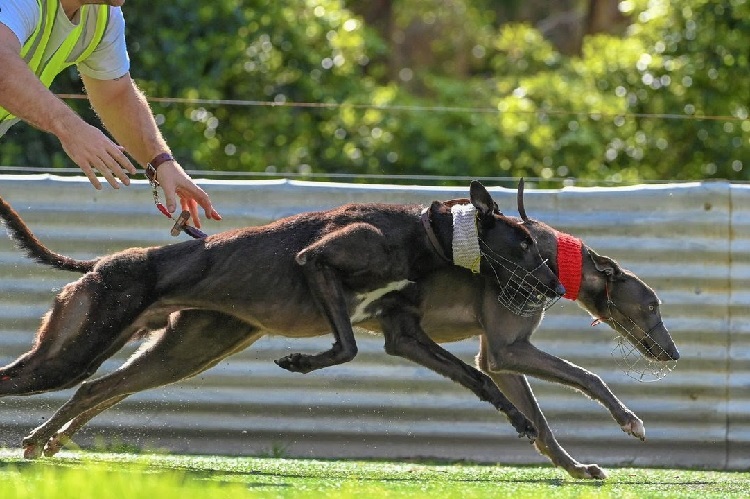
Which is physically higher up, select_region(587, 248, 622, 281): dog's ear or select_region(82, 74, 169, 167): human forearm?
select_region(82, 74, 169, 167): human forearm

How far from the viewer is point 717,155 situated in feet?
50.8

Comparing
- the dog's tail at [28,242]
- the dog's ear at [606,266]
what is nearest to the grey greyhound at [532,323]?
the dog's ear at [606,266]

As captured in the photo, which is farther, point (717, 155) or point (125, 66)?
point (717, 155)

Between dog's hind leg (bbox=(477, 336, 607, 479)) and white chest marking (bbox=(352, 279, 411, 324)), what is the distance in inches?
22.1

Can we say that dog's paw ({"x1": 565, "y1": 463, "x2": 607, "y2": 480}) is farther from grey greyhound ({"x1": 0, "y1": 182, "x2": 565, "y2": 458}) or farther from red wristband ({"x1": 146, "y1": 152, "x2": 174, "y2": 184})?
red wristband ({"x1": 146, "y1": 152, "x2": 174, "y2": 184})

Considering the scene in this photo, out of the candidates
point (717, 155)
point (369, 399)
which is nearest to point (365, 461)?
point (369, 399)

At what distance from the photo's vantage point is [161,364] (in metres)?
6.77

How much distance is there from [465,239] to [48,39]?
1.97 m

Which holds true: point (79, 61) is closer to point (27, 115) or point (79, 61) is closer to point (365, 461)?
point (27, 115)

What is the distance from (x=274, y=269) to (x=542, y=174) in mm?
10597

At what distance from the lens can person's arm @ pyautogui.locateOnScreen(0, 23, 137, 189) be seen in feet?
17.7

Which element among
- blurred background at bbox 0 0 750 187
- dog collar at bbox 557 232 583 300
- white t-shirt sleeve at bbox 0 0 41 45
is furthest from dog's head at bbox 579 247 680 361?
blurred background at bbox 0 0 750 187

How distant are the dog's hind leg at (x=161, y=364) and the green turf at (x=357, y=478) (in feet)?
0.45

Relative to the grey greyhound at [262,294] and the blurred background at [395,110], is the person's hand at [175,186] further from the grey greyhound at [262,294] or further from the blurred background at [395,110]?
the blurred background at [395,110]
